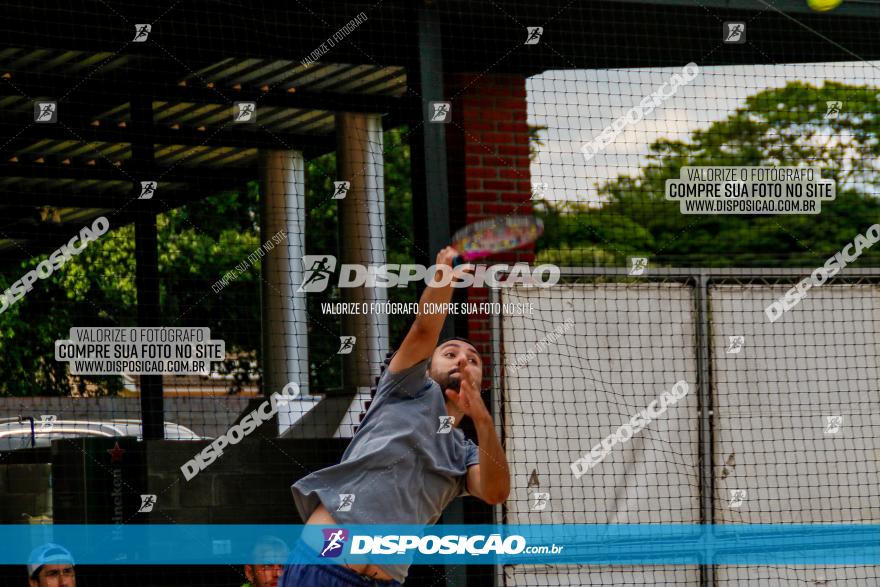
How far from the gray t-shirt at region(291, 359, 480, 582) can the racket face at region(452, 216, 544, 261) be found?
2033 mm

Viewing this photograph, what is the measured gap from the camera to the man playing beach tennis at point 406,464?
12.7 feet

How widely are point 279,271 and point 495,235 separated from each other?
495 cm

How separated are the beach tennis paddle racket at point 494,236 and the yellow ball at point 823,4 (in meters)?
2.82

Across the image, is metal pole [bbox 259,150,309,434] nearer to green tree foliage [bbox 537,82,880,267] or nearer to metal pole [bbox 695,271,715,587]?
metal pole [bbox 695,271,715,587]

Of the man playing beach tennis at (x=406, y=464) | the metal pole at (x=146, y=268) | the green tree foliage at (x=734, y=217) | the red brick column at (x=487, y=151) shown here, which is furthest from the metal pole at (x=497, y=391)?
the green tree foliage at (x=734, y=217)

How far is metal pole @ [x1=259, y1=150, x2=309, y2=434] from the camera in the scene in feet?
36.2

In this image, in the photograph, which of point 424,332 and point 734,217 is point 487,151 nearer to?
point 424,332

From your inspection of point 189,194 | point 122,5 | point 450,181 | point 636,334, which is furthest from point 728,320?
point 189,194

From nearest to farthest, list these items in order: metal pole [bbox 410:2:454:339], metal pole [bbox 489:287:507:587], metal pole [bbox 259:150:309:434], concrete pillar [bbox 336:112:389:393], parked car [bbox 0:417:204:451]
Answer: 1. metal pole [bbox 489:287:507:587]
2. metal pole [bbox 410:2:454:339]
3. concrete pillar [bbox 336:112:389:393]
4. metal pole [bbox 259:150:309:434]
5. parked car [bbox 0:417:204:451]

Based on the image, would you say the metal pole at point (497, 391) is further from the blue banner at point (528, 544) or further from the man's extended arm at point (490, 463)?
the man's extended arm at point (490, 463)

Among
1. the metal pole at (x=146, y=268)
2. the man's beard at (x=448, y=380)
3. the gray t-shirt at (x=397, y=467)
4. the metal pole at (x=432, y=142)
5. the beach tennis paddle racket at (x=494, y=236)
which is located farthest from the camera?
the metal pole at (x=146, y=268)

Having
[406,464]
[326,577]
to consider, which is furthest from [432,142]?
[326,577]

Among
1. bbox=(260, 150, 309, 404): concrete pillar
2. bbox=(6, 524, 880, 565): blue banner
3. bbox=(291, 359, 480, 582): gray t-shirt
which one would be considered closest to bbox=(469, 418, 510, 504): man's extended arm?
bbox=(291, 359, 480, 582): gray t-shirt

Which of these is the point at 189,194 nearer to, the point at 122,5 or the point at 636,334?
the point at 122,5
